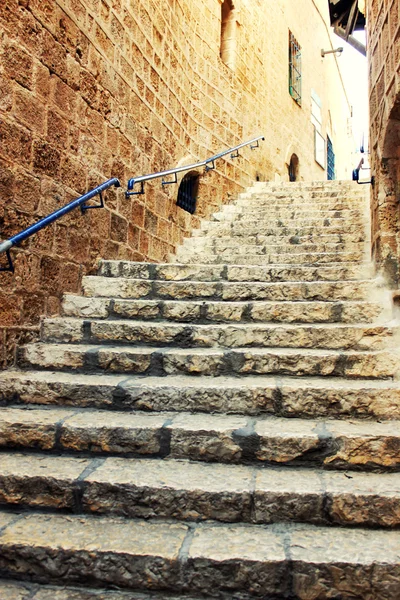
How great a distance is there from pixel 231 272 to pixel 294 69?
9769 mm

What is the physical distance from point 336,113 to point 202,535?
20.0 metres

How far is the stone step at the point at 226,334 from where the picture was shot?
2893mm

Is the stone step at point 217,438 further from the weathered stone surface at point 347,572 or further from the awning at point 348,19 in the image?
the awning at point 348,19

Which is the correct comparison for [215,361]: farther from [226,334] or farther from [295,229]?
[295,229]

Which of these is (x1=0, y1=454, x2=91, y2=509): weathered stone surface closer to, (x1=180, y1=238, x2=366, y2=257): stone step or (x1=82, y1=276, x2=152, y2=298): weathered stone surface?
(x1=82, y1=276, x2=152, y2=298): weathered stone surface

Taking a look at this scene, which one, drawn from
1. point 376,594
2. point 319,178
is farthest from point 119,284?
point 319,178

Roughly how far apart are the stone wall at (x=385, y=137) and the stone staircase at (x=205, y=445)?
29cm

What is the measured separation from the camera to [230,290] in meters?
3.55

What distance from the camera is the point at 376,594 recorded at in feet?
5.32

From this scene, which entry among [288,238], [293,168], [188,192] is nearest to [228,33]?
[188,192]

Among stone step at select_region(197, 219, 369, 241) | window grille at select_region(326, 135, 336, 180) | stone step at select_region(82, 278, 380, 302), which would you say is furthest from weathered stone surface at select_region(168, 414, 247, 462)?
window grille at select_region(326, 135, 336, 180)

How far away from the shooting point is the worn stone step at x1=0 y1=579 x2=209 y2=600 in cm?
168

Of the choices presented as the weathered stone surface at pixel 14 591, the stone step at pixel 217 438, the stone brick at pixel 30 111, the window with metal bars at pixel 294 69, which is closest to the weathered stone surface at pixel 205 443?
the stone step at pixel 217 438

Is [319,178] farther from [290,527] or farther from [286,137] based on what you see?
[290,527]
